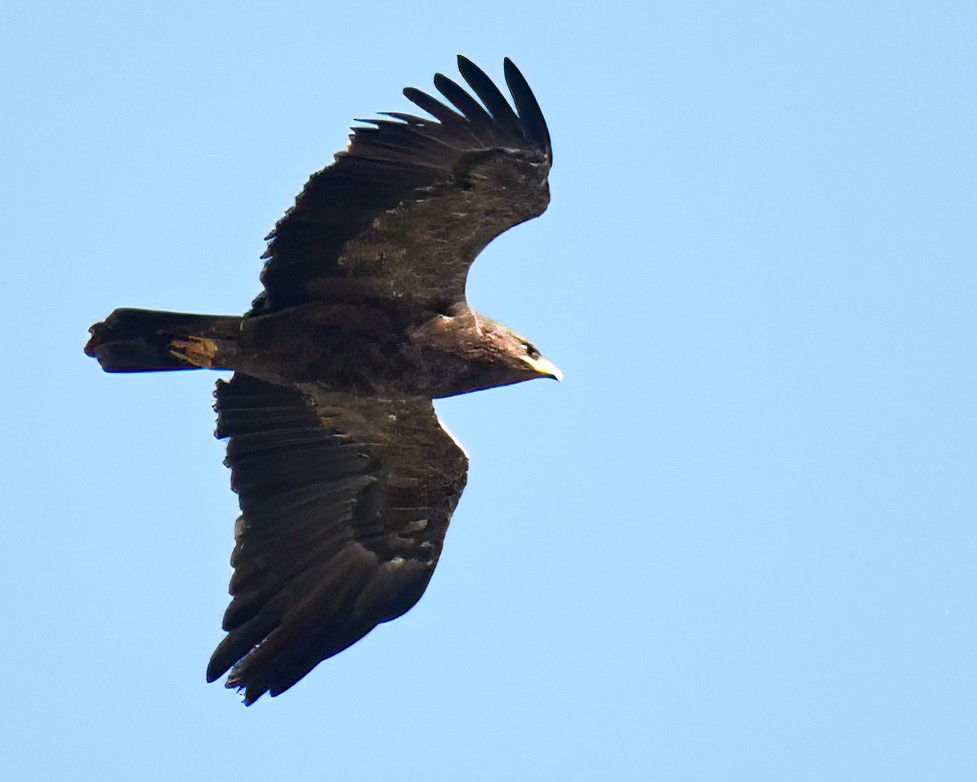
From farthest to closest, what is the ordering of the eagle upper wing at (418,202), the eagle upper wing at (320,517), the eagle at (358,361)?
the eagle upper wing at (320,517) < the eagle at (358,361) < the eagle upper wing at (418,202)

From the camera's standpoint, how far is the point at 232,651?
11320 mm

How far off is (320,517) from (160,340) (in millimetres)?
1908

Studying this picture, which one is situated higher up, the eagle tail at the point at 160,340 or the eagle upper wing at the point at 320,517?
the eagle tail at the point at 160,340

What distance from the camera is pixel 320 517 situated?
38.7 ft

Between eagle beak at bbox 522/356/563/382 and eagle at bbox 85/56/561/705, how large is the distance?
2cm

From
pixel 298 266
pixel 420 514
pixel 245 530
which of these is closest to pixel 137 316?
pixel 298 266

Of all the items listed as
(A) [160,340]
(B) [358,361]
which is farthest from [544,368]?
(A) [160,340]

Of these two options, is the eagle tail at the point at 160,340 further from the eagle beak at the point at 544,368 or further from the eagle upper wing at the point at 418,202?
the eagle beak at the point at 544,368

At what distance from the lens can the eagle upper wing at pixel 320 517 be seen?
1140 centimetres

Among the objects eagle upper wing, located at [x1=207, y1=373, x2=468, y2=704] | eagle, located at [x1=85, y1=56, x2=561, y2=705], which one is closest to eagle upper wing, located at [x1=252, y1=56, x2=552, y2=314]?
eagle, located at [x1=85, y1=56, x2=561, y2=705]

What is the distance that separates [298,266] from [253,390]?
1.21 m

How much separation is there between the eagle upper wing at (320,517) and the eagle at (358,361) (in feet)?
0.04

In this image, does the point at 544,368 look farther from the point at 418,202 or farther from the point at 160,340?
the point at 160,340

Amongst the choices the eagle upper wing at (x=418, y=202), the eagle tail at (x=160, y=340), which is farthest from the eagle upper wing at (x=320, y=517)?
the eagle upper wing at (x=418, y=202)
